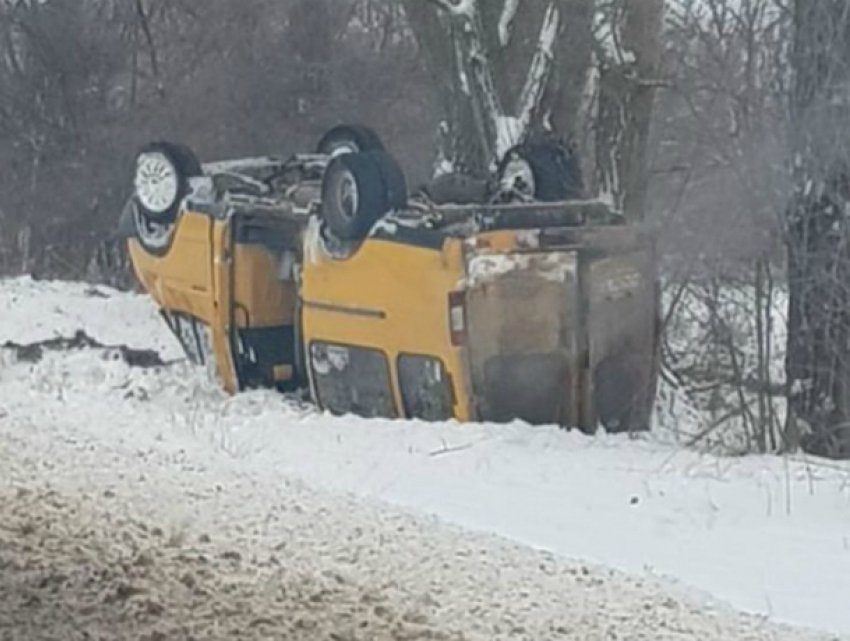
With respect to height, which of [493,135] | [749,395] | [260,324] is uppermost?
[493,135]

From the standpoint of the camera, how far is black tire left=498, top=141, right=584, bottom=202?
13.2 meters

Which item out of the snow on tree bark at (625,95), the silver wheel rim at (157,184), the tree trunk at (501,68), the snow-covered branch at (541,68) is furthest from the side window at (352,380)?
the snow-covered branch at (541,68)

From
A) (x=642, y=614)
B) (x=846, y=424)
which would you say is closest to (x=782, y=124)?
(x=846, y=424)

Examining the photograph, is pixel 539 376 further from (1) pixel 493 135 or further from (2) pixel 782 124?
(1) pixel 493 135

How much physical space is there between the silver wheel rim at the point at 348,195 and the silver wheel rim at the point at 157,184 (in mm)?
2168

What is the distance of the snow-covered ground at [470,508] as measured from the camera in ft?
22.1

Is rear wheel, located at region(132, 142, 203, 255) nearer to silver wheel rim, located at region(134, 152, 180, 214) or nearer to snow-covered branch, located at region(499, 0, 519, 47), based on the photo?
silver wheel rim, located at region(134, 152, 180, 214)

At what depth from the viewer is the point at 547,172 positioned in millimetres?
13336

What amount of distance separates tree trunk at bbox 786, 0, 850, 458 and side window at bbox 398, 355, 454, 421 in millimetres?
2735

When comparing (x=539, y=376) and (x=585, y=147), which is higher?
(x=585, y=147)

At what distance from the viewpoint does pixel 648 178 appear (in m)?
17.8

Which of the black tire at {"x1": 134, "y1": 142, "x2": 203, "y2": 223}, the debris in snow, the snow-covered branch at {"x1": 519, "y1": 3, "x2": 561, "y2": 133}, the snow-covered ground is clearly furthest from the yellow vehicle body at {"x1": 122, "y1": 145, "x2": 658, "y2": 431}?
the snow-covered branch at {"x1": 519, "y1": 3, "x2": 561, "y2": 133}

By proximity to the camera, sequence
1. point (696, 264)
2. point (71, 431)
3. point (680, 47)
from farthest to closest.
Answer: point (680, 47)
point (696, 264)
point (71, 431)

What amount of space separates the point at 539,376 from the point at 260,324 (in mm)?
2853
